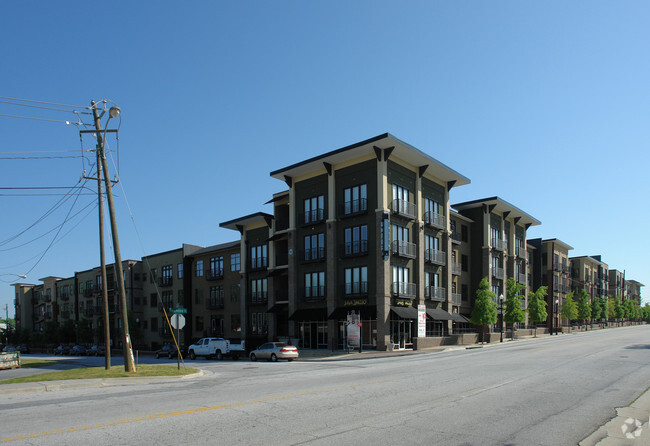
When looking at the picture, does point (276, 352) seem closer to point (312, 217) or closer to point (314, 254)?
point (314, 254)

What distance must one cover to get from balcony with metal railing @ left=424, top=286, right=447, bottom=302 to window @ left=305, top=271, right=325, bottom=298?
9.41 meters

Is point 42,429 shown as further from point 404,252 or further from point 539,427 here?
point 404,252

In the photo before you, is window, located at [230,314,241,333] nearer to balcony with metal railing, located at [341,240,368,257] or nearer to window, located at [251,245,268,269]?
window, located at [251,245,268,269]

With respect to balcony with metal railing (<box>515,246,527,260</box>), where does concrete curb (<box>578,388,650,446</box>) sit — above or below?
below

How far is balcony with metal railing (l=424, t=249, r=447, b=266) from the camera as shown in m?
46.0

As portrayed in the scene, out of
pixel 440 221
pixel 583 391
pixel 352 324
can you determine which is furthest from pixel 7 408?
pixel 440 221

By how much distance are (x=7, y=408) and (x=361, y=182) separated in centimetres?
3258

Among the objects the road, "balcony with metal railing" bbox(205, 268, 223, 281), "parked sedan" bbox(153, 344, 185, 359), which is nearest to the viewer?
the road

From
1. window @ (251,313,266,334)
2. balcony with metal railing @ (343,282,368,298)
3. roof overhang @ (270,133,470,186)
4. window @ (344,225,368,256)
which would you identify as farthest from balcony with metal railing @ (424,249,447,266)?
window @ (251,313,266,334)

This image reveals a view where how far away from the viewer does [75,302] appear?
281 feet

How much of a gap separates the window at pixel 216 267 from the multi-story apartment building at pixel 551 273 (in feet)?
153

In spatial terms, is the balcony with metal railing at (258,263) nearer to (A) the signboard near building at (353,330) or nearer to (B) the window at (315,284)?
(B) the window at (315,284)

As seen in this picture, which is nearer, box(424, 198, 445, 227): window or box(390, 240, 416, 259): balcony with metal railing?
box(390, 240, 416, 259): balcony with metal railing

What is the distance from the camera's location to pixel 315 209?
1793 inches
